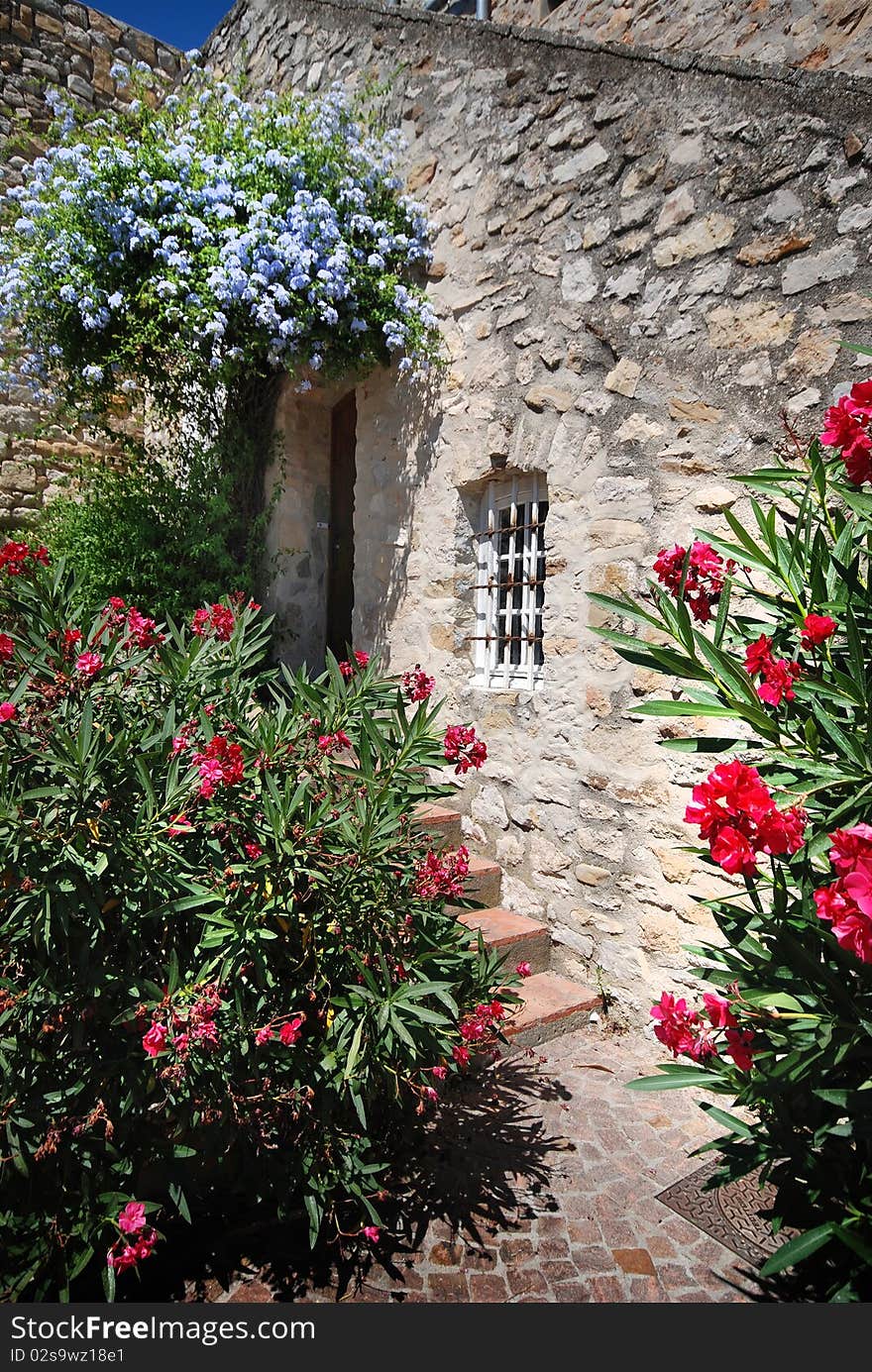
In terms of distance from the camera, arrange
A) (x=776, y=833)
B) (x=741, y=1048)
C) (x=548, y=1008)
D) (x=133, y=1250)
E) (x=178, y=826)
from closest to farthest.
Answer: (x=776, y=833) → (x=741, y=1048) → (x=133, y=1250) → (x=178, y=826) → (x=548, y=1008)

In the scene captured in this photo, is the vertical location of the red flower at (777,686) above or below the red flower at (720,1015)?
above

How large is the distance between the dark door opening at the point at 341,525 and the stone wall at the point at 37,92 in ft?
7.60

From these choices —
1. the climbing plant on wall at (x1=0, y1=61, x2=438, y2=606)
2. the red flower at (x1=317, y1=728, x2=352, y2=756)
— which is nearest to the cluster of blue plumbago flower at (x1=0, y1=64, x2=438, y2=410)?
the climbing plant on wall at (x1=0, y1=61, x2=438, y2=606)

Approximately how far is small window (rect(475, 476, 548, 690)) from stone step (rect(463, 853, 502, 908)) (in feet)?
3.03

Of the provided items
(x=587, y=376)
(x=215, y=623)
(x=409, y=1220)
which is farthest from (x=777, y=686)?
(x=587, y=376)

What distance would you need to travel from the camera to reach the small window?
164 inches

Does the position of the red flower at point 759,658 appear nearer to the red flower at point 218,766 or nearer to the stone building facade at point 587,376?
the red flower at point 218,766

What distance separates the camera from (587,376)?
3.69 m

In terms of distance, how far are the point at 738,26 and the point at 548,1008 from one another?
532 centimetres

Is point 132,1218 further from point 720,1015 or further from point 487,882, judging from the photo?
point 487,882

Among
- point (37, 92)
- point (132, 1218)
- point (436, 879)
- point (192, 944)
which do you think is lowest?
point (132, 1218)

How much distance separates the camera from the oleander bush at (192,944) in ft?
5.96

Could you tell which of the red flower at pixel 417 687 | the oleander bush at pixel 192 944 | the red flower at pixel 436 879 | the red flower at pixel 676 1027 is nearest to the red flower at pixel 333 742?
the oleander bush at pixel 192 944
